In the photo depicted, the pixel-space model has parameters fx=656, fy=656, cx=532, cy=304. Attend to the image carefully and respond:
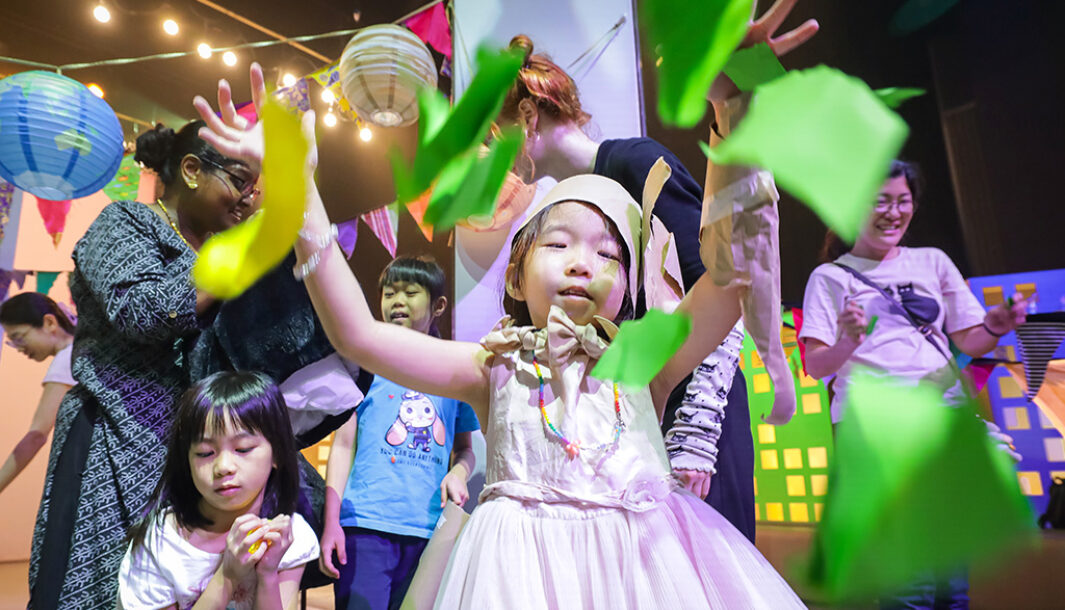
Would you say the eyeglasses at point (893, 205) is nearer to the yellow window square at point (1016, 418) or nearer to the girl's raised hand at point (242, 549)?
the yellow window square at point (1016, 418)

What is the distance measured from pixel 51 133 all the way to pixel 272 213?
201 centimetres

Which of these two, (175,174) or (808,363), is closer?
(175,174)

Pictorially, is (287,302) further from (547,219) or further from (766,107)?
(766,107)

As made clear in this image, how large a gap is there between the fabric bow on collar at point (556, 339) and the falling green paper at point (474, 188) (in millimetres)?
439

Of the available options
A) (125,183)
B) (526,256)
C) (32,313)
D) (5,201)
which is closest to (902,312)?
(526,256)

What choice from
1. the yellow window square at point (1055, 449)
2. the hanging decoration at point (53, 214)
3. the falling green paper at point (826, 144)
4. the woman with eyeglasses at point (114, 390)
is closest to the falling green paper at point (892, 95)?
the falling green paper at point (826, 144)

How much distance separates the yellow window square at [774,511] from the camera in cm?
332

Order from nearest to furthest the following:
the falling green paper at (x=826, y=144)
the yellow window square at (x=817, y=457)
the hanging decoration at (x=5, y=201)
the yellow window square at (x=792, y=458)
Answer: the falling green paper at (x=826, y=144) → the yellow window square at (x=817, y=457) → the yellow window square at (x=792, y=458) → the hanging decoration at (x=5, y=201)

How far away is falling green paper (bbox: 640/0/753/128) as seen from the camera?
266 mm

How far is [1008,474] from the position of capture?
236 millimetres

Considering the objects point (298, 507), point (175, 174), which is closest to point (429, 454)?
point (298, 507)

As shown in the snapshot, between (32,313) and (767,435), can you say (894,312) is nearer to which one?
(767,435)

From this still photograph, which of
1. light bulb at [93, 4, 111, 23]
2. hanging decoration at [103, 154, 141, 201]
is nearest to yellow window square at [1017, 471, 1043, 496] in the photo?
hanging decoration at [103, 154, 141, 201]

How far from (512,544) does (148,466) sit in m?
0.70
